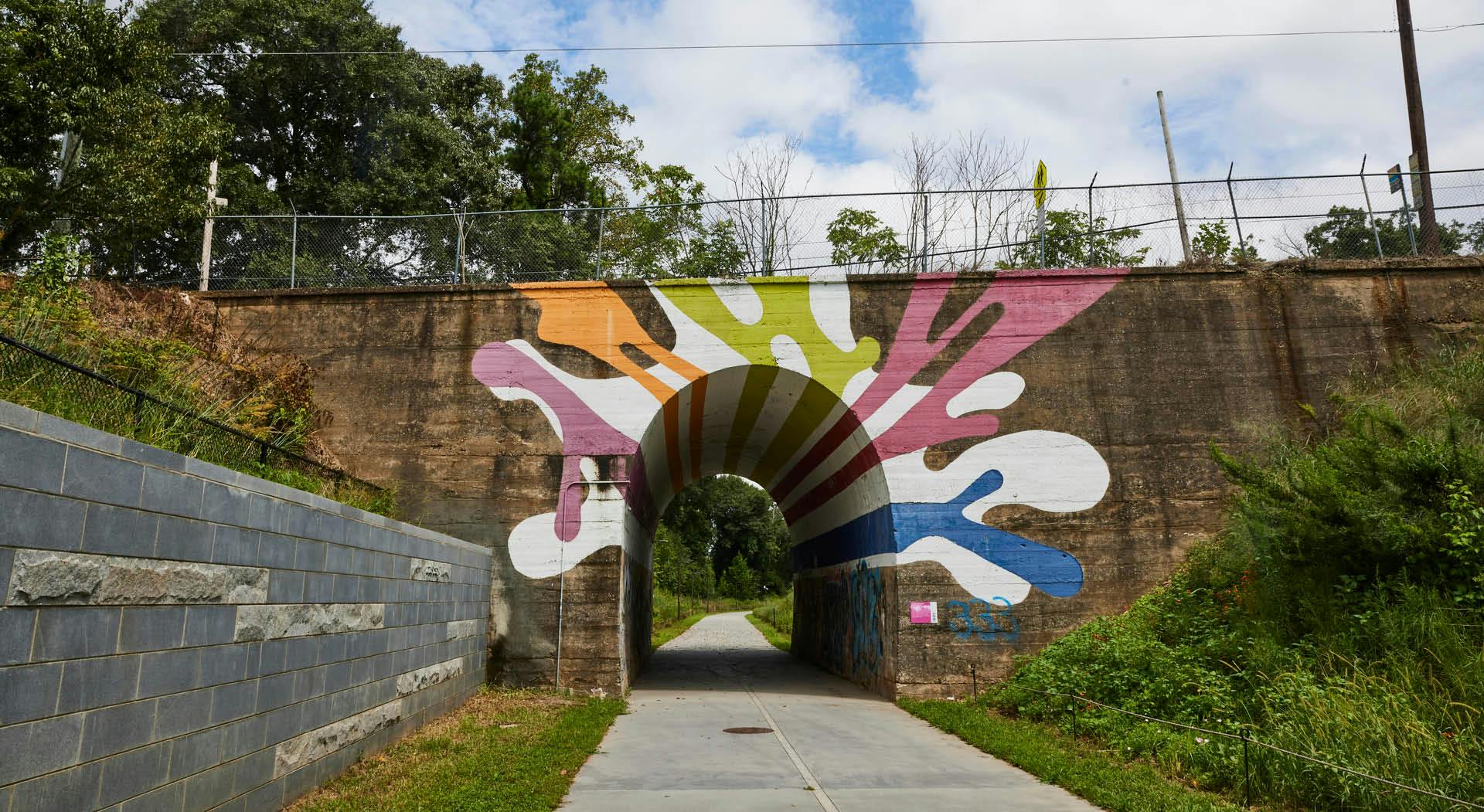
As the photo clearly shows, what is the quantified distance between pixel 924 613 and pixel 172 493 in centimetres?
1111

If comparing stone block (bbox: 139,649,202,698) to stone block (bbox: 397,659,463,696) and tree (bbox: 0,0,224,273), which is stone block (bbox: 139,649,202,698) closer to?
stone block (bbox: 397,659,463,696)

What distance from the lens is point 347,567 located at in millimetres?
8250

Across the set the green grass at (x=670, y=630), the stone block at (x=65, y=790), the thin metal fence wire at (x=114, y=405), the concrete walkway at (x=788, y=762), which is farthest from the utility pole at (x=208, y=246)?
the green grass at (x=670, y=630)

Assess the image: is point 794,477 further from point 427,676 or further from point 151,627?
point 151,627

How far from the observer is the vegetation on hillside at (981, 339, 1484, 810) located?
23.8ft

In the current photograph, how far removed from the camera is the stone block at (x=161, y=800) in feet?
16.2

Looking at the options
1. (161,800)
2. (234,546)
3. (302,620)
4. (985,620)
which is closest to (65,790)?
(161,800)

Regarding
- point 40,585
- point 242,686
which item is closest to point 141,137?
point 242,686

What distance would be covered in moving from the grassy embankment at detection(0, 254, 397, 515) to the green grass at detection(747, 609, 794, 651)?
15.7 m

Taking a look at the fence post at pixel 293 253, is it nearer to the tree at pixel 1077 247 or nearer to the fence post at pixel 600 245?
the fence post at pixel 600 245

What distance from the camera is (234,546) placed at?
6.22 metres

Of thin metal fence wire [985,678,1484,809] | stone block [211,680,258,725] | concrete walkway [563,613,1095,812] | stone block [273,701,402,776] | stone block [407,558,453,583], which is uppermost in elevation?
stone block [407,558,453,583]

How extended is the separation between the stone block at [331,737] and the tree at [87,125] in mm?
8086

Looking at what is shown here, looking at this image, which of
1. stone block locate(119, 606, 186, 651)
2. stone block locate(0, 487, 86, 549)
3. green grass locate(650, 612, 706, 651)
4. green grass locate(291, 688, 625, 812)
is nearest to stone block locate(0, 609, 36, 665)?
stone block locate(0, 487, 86, 549)
